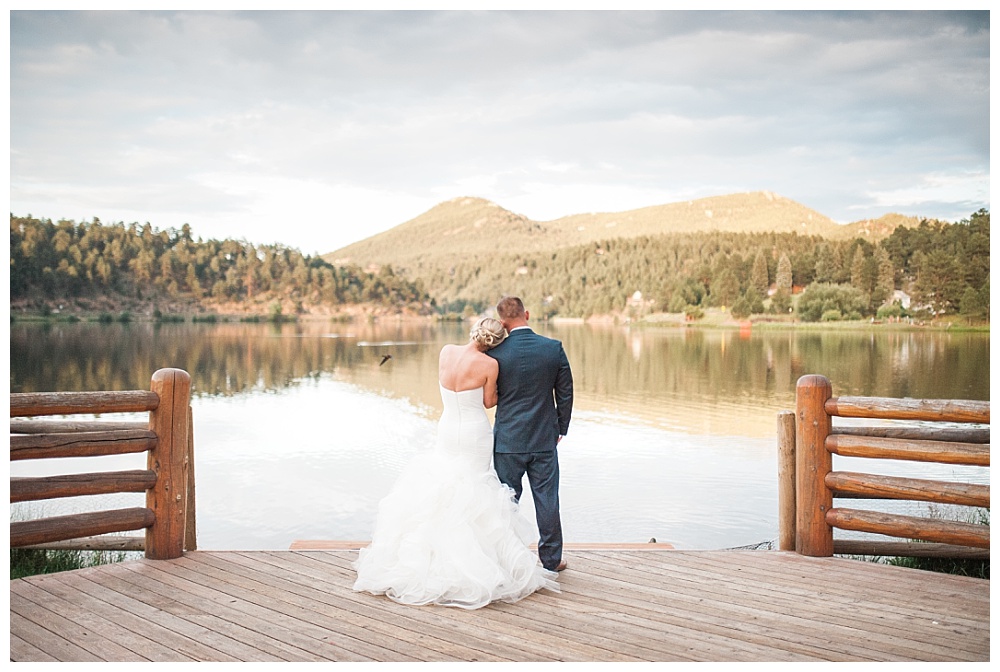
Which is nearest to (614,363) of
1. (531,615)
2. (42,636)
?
(531,615)

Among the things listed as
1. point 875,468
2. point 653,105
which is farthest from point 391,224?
point 875,468

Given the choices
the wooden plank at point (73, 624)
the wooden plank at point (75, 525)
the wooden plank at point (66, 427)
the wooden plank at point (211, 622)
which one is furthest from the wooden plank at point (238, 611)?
the wooden plank at point (66, 427)

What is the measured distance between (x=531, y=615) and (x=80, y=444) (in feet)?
8.52

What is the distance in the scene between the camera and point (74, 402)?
4.39m

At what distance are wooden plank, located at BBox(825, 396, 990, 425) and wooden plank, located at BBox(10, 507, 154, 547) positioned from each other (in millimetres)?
3921

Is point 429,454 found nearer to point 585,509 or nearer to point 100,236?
point 585,509

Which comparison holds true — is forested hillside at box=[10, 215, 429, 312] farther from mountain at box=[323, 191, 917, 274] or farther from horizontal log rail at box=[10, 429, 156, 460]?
horizontal log rail at box=[10, 429, 156, 460]

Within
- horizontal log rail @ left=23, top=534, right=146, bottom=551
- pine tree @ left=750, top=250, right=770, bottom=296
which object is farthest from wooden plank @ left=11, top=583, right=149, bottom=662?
pine tree @ left=750, top=250, right=770, bottom=296

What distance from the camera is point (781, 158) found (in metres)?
74.2

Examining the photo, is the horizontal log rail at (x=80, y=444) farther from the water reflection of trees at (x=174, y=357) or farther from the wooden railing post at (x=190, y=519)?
the water reflection of trees at (x=174, y=357)

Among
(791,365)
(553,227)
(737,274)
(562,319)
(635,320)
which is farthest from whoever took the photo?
(553,227)

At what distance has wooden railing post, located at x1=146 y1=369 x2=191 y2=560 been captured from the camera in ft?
15.2

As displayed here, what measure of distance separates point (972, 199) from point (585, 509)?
132ft

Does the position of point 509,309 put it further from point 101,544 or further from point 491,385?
point 101,544
